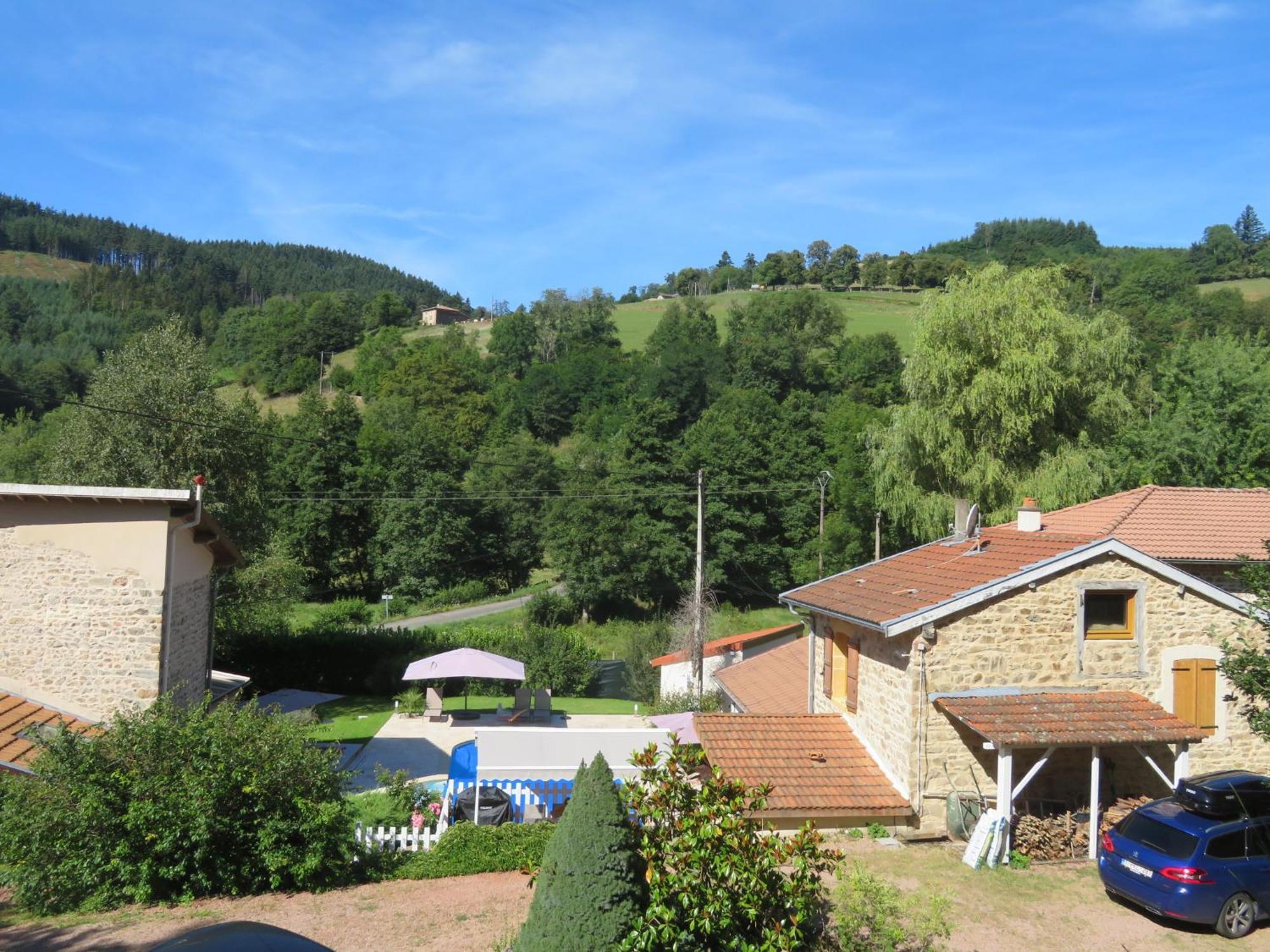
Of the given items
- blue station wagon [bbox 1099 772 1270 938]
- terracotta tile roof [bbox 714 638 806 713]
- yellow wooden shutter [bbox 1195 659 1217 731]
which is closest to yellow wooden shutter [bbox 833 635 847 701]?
terracotta tile roof [bbox 714 638 806 713]

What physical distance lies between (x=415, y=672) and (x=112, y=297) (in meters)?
115

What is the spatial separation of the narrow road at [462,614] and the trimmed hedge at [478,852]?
95.8 feet

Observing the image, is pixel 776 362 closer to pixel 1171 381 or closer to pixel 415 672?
pixel 1171 381

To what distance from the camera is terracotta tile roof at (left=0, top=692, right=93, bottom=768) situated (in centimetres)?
1121

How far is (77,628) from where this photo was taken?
12797 millimetres

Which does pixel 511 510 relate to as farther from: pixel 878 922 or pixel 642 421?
pixel 878 922

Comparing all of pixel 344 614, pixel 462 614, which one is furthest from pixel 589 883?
pixel 462 614

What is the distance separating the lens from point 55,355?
282 ft

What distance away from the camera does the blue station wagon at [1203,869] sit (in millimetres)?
8867

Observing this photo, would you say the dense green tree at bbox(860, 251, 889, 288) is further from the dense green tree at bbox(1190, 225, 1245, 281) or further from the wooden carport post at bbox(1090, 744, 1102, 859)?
the wooden carport post at bbox(1090, 744, 1102, 859)

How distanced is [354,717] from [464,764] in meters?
11.0

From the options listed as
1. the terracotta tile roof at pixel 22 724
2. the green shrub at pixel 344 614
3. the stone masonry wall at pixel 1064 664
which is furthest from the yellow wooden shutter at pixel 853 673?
the green shrub at pixel 344 614

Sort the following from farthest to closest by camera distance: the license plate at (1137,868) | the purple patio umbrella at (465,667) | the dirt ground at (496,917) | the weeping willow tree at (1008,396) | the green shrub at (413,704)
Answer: the green shrub at (413,704)
the weeping willow tree at (1008,396)
the purple patio umbrella at (465,667)
the license plate at (1137,868)
the dirt ground at (496,917)

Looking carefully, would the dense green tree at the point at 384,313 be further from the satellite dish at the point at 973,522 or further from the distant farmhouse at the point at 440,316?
the satellite dish at the point at 973,522
